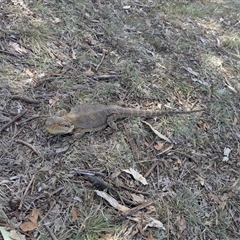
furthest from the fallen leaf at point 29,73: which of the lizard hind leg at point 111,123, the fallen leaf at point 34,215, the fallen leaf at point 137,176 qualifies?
the fallen leaf at point 34,215

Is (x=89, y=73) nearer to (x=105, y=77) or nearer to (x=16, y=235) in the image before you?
(x=105, y=77)

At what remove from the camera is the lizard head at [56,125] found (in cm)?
340

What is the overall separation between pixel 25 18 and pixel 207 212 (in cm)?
343

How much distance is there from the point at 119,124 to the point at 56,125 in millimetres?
835

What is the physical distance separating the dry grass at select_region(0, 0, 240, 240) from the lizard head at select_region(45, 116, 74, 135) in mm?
123

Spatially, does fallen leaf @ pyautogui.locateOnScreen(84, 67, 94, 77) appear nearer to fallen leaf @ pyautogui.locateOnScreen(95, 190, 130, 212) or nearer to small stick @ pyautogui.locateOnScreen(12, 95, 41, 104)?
small stick @ pyautogui.locateOnScreen(12, 95, 41, 104)

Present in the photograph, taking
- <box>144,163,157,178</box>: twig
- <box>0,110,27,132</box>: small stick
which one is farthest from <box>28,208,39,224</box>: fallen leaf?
<box>144,163,157,178</box>: twig

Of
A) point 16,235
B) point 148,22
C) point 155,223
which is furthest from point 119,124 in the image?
point 148,22

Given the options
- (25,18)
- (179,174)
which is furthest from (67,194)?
(25,18)

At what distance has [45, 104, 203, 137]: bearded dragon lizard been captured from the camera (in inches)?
135

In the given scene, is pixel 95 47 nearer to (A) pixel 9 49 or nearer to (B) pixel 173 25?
(A) pixel 9 49

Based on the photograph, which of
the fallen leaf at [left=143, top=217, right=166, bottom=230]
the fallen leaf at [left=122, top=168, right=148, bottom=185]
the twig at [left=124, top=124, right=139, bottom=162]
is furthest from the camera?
the twig at [left=124, top=124, right=139, bottom=162]

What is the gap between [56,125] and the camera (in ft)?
11.2

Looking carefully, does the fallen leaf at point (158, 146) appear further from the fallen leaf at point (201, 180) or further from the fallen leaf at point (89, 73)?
the fallen leaf at point (89, 73)
